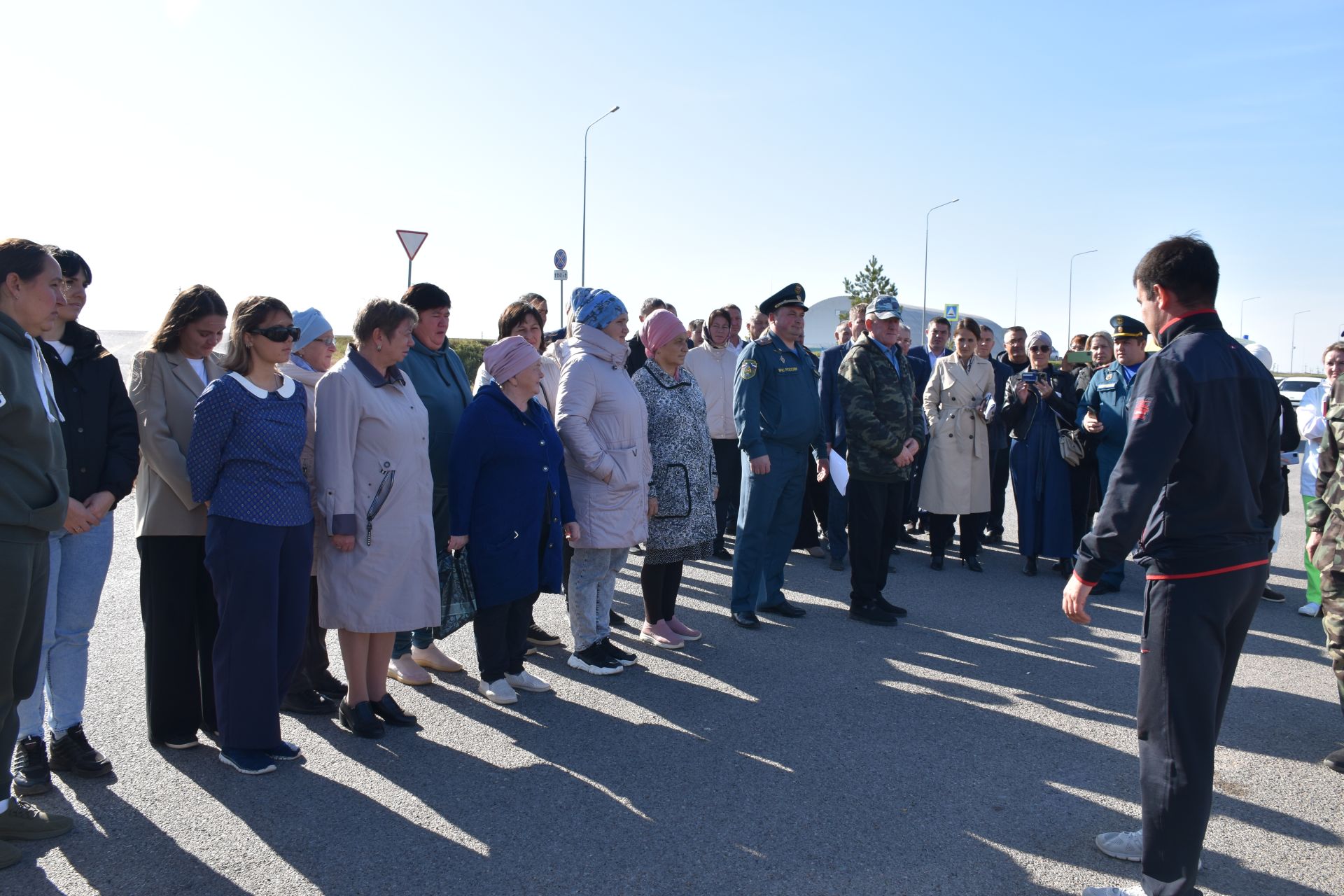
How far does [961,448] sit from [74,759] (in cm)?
686

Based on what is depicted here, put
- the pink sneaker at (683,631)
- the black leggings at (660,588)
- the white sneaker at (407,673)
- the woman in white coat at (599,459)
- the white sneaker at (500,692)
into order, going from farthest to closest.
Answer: the pink sneaker at (683,631) < the black leggings at (660,588) < the woman in white coat at (599,459) < the white sneaker at (407,673) < the white sneaker at (500,692)

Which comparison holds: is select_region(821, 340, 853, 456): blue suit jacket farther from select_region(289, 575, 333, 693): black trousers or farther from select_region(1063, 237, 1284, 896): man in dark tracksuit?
select_region(1063, 237, 1284, 896): man in dark tracksuit

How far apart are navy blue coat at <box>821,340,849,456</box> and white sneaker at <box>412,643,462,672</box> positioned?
3021 millimetres

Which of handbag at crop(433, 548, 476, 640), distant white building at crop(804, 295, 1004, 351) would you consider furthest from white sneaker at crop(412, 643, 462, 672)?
distant white building at crop(804, 295, 1004, 351)

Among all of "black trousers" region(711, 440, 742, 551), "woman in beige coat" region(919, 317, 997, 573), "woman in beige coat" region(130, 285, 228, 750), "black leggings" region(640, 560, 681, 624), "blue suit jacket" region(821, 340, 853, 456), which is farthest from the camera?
"black trousers" region(711, 440, 742, 551)

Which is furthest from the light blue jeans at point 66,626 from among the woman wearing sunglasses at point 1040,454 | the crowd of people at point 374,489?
the woman wearing sunglasses at point 1040,454

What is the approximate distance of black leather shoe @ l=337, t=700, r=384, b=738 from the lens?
443 cm

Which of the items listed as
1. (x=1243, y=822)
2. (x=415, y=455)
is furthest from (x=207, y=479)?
(x=1243, y=822)

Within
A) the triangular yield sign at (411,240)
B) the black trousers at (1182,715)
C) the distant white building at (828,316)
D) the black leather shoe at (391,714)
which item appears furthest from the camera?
the distant white building at (828,316)

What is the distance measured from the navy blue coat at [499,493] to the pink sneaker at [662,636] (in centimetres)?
117

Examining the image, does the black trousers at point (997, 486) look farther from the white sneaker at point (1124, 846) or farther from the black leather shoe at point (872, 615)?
the white sneaker at point (1124, 846)

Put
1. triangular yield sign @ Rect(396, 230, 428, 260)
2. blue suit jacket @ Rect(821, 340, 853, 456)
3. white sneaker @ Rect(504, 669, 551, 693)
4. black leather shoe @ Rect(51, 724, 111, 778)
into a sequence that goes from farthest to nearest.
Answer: triangular yield sign @ Rect(396, 230, 428, 260) → blue suit jacket @ Rect(821, 340, 853, 456) → white sneaker @ Rect(504, 669, 551, 693) → black leather shoe @ Rect(51, 724, 111, 778)

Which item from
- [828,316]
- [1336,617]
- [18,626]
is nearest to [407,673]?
[18,626]

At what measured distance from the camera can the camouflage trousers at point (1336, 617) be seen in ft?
13.7
